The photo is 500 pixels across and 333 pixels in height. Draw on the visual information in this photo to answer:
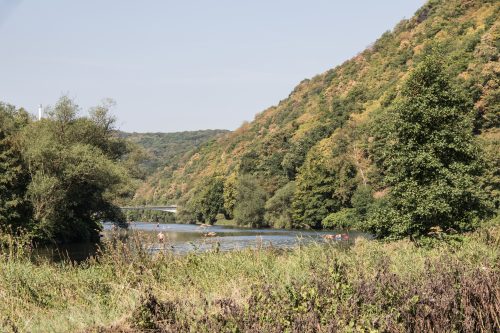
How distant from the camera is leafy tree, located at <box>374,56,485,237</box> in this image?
2816 centimetres

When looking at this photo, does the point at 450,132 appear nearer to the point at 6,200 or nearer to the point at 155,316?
the point at 155,316

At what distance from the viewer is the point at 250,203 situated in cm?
10369

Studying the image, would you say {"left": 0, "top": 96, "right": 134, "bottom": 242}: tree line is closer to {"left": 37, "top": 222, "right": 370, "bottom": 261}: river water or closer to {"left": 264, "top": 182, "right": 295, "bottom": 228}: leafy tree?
{"left": 37, "top": 222, "right": 370, "bottom": 261}: river water

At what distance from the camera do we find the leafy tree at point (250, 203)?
337 feet

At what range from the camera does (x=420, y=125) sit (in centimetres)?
2912

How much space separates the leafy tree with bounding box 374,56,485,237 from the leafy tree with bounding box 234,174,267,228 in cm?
7234

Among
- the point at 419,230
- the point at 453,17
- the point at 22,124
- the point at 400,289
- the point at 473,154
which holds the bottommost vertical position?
the point at 419,230

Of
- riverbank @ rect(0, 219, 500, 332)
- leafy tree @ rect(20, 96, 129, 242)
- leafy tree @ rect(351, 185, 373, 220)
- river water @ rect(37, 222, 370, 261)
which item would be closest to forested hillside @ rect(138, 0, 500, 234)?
leafy tree @ rect(351, 185, 373, 220)

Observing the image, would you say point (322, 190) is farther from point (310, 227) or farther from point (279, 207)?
point (279, 207)

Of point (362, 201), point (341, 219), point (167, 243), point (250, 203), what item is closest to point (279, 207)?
point (250, 203)

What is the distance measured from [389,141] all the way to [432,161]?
3.84m

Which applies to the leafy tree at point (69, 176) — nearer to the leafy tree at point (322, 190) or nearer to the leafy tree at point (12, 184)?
the leafy tree at point (12, 184)

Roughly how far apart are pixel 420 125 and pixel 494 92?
48289mm

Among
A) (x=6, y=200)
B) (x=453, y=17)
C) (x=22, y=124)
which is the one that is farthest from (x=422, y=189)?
(x=453, y=17)
